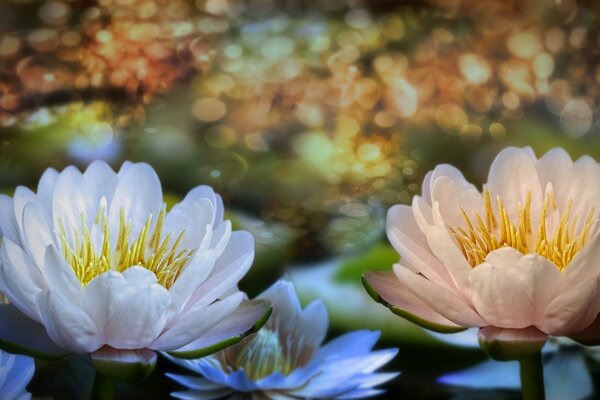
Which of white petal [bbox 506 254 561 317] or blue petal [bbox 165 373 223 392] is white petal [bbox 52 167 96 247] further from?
white petal [bbox 506 254 561 317]

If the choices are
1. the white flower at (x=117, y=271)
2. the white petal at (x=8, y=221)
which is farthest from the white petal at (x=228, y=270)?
the white petal at (x=8, y=221)

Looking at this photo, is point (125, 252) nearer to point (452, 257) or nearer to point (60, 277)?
point (60, 277)

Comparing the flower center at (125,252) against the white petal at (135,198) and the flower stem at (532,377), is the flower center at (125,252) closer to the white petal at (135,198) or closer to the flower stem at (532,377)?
→ the white petal at (135,198)

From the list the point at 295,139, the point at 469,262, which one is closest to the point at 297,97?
the point at 295,139

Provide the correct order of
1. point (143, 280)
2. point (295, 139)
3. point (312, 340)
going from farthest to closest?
point (295, 139)
point (312, 340)
point (143, 280)

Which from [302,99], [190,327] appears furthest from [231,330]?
[302,99]

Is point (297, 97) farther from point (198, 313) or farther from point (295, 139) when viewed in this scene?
point (198, 313)

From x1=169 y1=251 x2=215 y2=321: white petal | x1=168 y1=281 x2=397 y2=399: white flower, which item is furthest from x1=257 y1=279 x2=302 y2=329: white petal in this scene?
x1=169 y1=251 x2=215 y2=321: white petal
